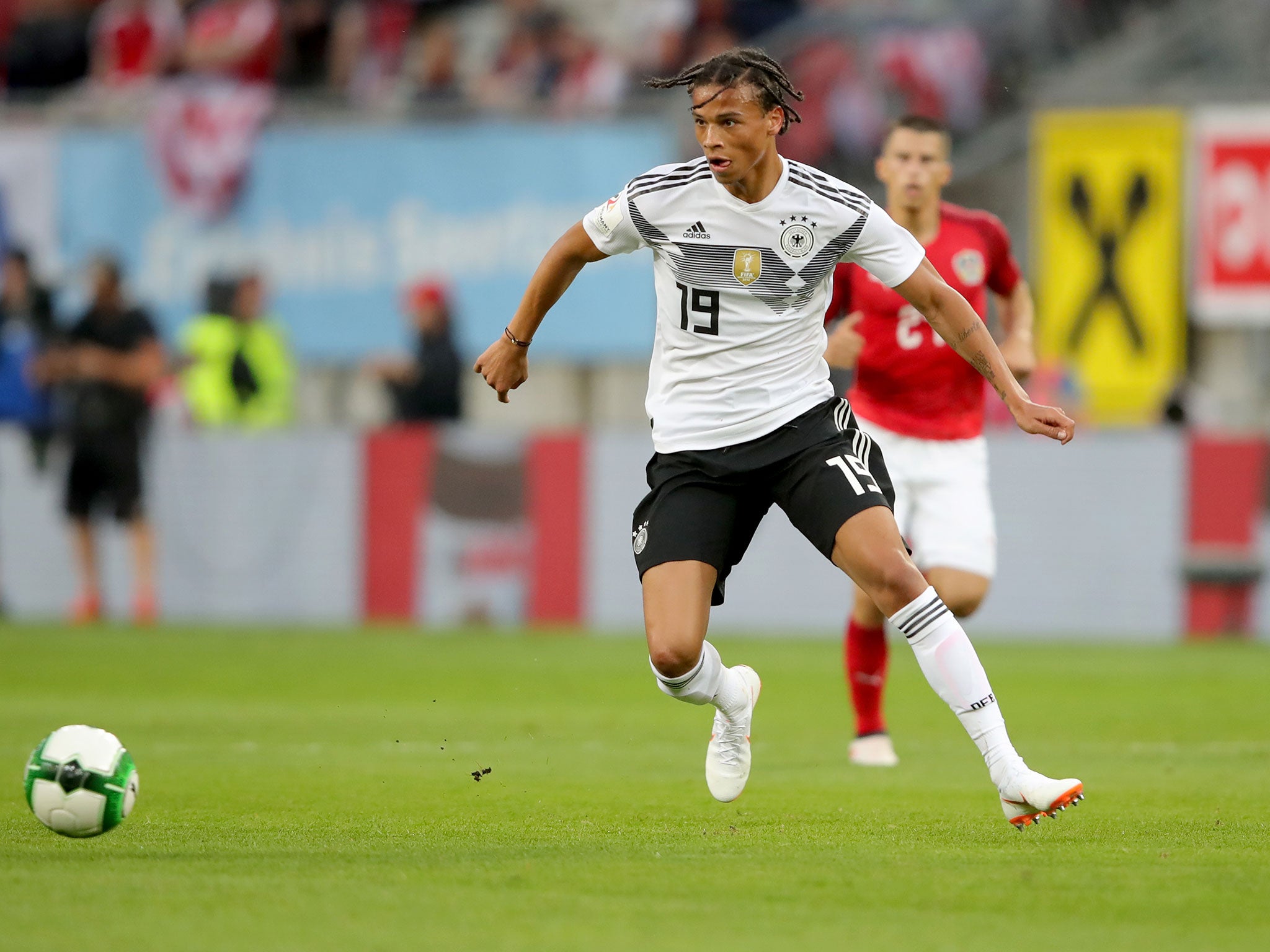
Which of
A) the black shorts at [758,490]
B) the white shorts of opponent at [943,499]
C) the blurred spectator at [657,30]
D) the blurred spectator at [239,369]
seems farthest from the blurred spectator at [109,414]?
the black shorts at [758,490]

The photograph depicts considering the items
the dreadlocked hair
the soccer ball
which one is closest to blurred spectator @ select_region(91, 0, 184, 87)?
the dreadlocked hair

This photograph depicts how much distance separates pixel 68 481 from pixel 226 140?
4.00 meters

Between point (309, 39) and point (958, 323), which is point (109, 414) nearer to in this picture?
point (309, 39)

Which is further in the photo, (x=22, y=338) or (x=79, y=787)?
(x=22, y=338)

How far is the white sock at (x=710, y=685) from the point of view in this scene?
6777mm

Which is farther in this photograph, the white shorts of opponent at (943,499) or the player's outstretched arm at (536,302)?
the white shorts of opponent at (943,499)

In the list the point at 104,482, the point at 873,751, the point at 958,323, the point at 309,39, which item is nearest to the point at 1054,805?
the point at 958,323

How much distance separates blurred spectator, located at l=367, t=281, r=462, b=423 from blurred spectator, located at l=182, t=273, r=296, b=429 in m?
1.12

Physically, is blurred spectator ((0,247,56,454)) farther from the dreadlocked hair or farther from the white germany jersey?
the dreadlocked hair

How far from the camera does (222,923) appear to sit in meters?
4.91

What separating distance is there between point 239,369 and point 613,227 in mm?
11125

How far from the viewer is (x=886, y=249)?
659 cm

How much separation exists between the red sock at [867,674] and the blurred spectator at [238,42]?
44.3ft

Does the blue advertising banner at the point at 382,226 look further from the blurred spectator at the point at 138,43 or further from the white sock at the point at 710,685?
the white sock at the point at 710,685
